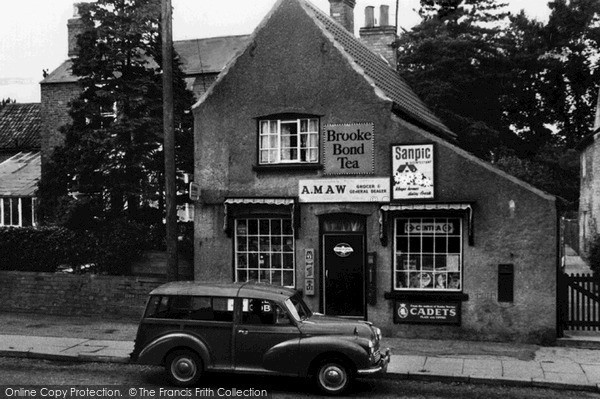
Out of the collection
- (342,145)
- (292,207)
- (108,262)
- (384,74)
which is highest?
(384,74)

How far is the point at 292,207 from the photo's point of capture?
15.7m

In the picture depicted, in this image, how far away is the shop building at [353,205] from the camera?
47.8 ft

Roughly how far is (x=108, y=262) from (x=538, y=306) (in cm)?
1132

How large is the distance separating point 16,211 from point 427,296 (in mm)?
21024

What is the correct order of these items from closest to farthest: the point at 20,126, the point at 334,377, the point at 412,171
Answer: the point at 334,377, the point at 412,171, the point at 20,126

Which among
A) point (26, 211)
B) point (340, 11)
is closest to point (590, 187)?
point (340, 11)

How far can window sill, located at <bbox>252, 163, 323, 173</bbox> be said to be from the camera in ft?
51.7

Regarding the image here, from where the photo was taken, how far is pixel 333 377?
34.4 ft

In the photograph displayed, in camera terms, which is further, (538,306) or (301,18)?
(301,18)

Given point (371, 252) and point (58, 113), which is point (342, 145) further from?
point (58, 113)

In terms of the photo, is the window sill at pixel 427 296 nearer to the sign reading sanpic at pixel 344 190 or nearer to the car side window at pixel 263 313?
the sign reading sanpic at pixel 344 190

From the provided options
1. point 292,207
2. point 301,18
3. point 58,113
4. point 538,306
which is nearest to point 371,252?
point 292,207

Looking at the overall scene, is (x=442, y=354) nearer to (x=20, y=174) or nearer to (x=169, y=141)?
(x=169, y=141)

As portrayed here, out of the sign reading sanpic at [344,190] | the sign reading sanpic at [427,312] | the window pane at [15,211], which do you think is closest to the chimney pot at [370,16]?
the sign reading sanpic at [344,190]
